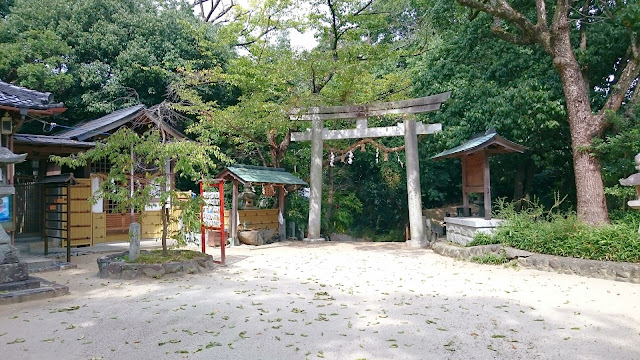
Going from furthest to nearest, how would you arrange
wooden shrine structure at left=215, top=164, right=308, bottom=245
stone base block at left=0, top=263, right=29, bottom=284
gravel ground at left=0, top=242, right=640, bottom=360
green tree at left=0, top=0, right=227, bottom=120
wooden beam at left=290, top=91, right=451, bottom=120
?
1. green tree at left=0, top=0, right=227, bottom=120
2. wooden shrine structure at left=215, top=164, right=308, bottom=245
3. wooden beam at left=290, top=91, right=451, bottom=120
4. stone base block at left=0, top=263, right=29, bottom=284
5. gravel ground at left=0, top=242, right=640, bottom=360

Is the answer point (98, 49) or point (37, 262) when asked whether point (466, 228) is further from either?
point (98, 49)

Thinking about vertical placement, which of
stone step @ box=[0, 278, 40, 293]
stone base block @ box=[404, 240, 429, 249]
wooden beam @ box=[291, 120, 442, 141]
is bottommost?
stone base block @ box=[404, 240, 429, 249]

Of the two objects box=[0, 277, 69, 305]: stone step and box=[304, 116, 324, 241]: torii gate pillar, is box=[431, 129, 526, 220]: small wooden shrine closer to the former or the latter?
box=[304, 116, 324, 241]: torii gate pillar

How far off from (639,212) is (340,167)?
39.5 feet

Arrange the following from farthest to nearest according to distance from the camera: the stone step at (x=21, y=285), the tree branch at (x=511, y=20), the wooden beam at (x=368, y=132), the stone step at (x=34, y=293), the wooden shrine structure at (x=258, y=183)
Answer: the wooden shrine structure at (x=258, y=183)
the wooden beam at (x=368, y=132)
the tree branch at (x=511, y=20)
the stone step at (x=21, y=285)
the stone step at (x=34, y=293)

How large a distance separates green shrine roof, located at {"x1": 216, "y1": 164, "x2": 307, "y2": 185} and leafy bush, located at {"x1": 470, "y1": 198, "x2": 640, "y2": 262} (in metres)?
6.63

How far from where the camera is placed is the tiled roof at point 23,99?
863cm

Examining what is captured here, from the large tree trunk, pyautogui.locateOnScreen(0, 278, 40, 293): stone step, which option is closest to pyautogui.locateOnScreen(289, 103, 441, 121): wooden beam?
the large tree trunk

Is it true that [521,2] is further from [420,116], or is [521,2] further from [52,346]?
[52,346]

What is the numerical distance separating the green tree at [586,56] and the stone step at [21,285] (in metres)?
11.4

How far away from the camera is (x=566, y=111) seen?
1177cm

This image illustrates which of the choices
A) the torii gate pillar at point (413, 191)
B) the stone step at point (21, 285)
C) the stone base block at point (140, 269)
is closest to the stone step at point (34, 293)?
the stone step at point (21, 285)

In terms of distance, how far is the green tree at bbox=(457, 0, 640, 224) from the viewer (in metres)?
10.3

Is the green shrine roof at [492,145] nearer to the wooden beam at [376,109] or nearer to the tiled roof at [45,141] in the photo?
the wooden beam at [376,109]
